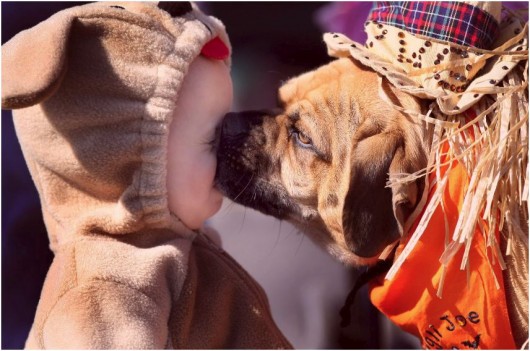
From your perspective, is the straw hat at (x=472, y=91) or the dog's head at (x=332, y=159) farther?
the dog's head at (x=332, y=159)

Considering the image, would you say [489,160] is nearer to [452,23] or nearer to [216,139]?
[452,23]

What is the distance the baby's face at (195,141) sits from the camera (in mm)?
1608

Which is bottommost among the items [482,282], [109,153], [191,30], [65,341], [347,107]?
[65,341]

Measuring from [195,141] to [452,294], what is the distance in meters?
0.73

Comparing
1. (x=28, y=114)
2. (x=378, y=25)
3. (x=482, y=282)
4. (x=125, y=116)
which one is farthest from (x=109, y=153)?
(x=482, y=282)

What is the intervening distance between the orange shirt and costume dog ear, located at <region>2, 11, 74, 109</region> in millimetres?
897

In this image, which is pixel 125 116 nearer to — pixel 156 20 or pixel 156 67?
pixel 156 67

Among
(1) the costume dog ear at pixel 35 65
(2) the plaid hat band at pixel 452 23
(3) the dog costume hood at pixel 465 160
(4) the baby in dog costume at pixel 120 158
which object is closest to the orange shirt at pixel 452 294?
(3) the dog costume hood at pixel 465 160

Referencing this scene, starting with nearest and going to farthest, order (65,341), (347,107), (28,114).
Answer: (65,341) < (28,114) < (347,107)

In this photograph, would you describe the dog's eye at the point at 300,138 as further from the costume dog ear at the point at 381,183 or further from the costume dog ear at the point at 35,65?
the costume dog ear at the point at 35,65

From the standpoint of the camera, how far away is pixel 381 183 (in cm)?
158

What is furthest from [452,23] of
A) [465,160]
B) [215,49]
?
[215,49]

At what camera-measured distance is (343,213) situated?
160cm

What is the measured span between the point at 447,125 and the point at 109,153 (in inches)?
30.1
